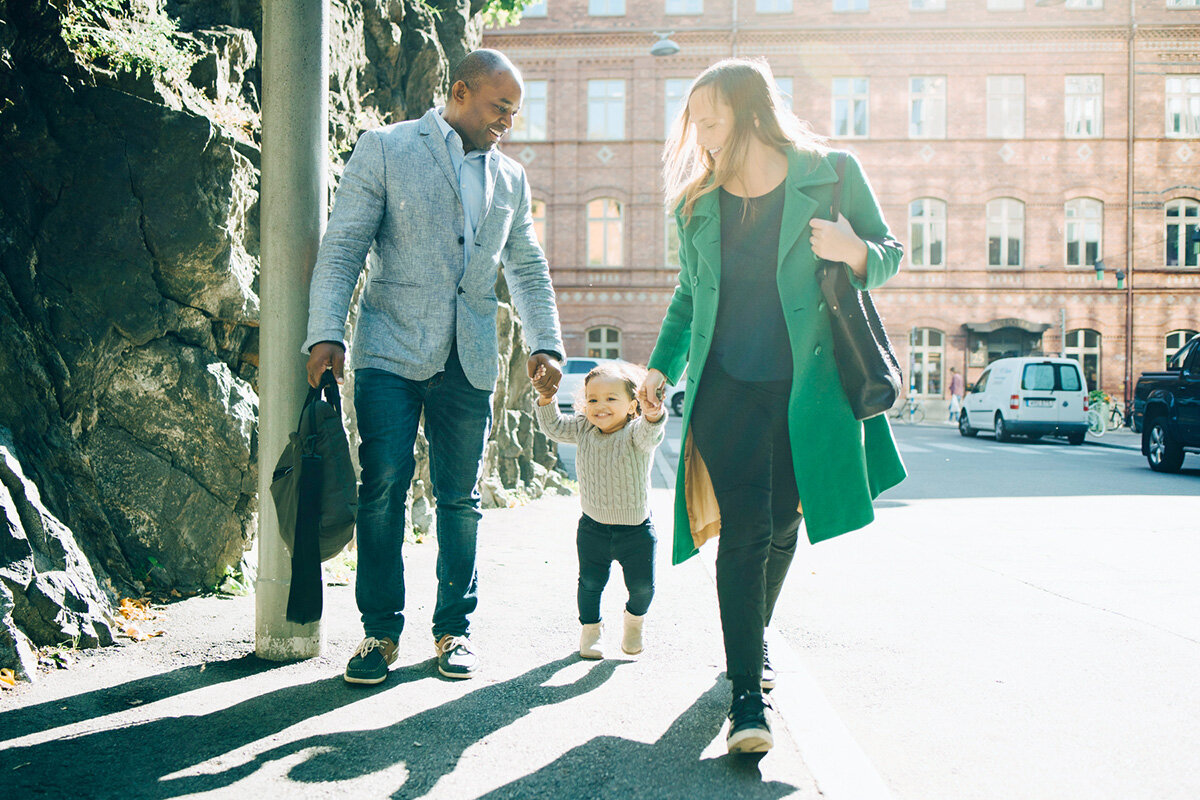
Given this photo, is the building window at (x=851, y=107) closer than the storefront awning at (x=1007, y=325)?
No

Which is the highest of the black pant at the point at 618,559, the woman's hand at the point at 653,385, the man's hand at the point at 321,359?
the man's hand at the point at 321,359

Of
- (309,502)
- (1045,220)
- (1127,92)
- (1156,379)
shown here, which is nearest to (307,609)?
(309,502)

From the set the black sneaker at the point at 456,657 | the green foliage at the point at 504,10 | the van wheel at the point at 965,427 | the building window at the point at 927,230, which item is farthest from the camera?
the building window at the point at 927,230

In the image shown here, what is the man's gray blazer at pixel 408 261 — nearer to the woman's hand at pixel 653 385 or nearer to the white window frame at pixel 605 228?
the woman's hand at pixel 653 385

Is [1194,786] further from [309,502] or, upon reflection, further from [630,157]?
[630,157]

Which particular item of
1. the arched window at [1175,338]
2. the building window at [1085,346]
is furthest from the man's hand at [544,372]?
the arched window at [1175,338]

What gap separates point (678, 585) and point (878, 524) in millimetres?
3558

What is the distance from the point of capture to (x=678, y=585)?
5.13 metres

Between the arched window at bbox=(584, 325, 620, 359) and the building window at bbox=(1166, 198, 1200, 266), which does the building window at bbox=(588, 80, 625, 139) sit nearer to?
Result: the arched window at bbox=(584, 325, 620, 359)

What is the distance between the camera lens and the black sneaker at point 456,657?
331 cm

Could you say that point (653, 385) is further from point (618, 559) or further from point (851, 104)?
point (851, 104)

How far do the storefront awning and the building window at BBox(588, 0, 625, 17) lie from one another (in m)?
16.3

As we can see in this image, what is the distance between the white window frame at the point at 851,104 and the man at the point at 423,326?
32.0m

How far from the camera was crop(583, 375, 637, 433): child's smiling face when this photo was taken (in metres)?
3.91
